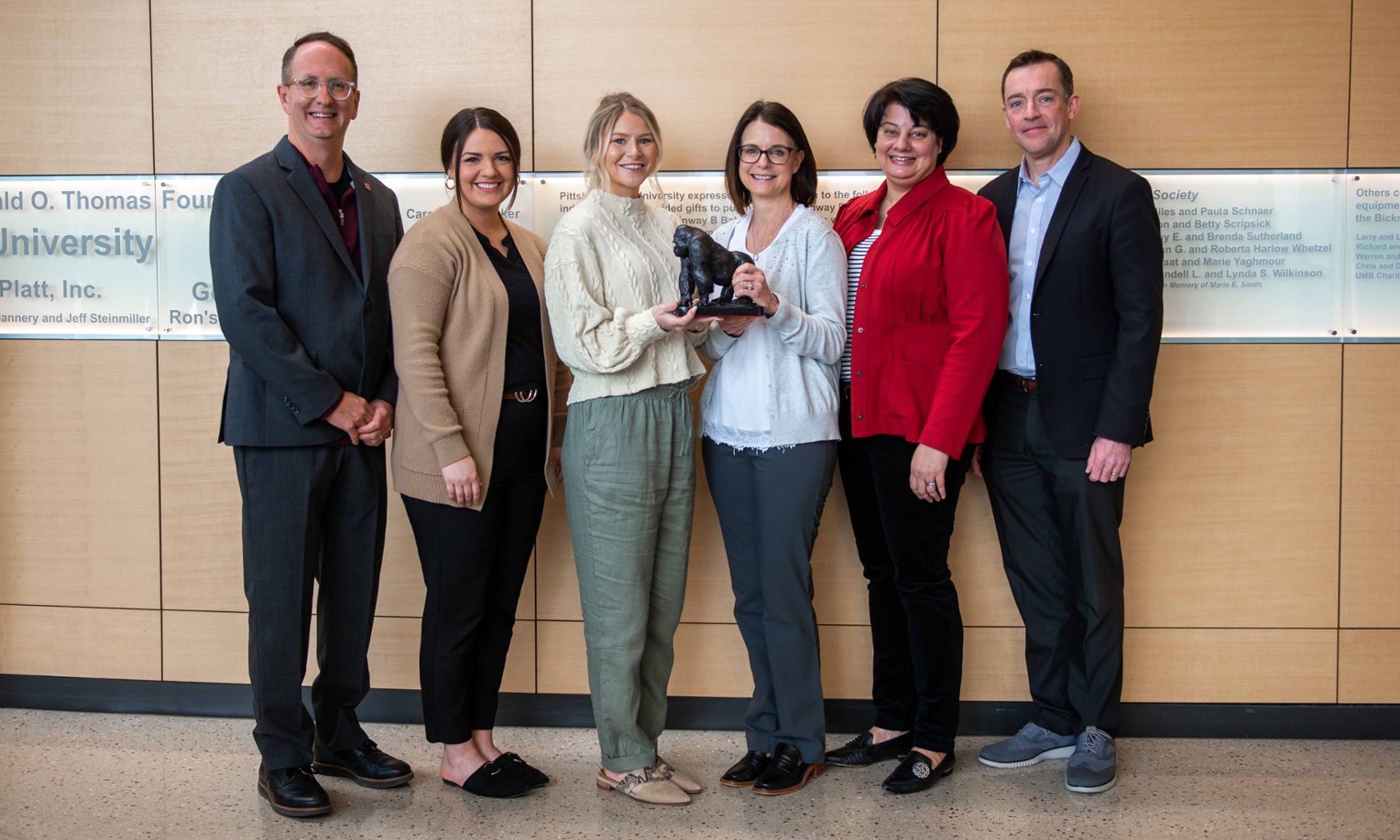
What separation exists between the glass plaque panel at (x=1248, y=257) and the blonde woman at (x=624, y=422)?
177cm

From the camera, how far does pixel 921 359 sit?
8.25ft

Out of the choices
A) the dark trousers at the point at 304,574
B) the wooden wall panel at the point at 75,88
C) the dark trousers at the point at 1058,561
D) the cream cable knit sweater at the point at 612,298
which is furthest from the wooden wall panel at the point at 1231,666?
the wooden wall panel at the point at 75,88

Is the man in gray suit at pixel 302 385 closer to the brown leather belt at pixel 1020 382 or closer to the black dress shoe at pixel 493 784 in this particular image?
the black dress shoe at pixel 493 784

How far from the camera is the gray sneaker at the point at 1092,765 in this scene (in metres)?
2.64

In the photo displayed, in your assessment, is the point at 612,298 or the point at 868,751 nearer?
the point at 612,298

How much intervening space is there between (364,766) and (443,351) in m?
1.33

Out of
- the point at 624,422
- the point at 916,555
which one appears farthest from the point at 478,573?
the point at 916,555

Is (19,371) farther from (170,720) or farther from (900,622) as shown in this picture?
(900,622)

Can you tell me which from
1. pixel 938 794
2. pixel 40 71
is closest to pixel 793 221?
pixel 938 794

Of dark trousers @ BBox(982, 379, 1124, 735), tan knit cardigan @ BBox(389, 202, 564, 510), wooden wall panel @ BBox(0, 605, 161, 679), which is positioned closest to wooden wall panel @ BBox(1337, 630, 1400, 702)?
dark trousers @ BBox(982, 379, 1124, 735)

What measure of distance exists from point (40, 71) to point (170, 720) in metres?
2.43

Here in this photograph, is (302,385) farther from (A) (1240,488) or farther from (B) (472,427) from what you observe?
(A) (1240,488)

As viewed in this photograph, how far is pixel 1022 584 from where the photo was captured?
2.86 metres

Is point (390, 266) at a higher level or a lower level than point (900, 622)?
higher
